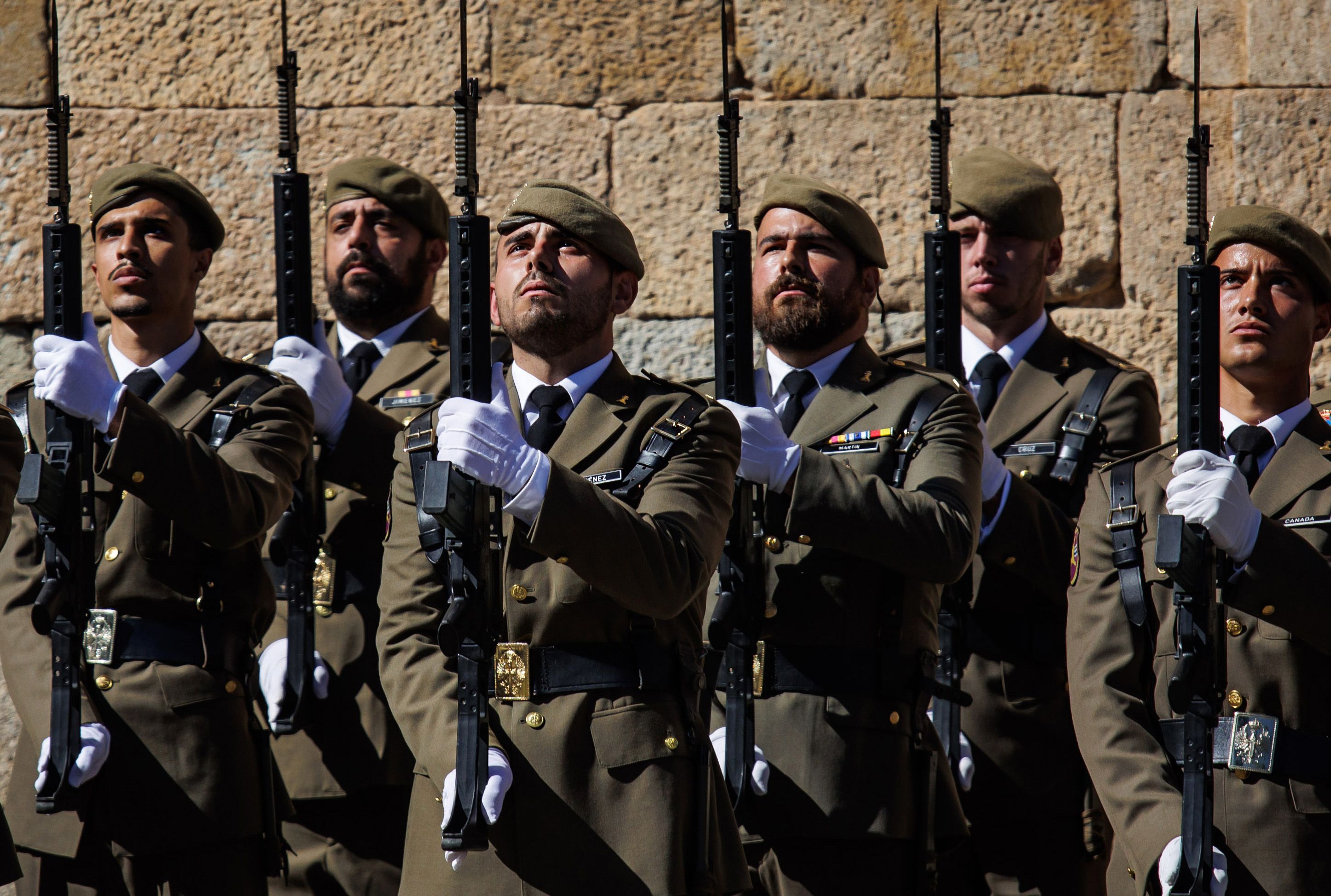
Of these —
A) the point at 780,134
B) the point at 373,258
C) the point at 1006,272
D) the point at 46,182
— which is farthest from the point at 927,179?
the point at 46,182

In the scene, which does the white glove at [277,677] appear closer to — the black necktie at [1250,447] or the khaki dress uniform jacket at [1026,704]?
the khaki dress uniform jacket at [1026,704]

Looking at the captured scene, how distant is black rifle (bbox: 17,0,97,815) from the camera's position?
4129 millimetres

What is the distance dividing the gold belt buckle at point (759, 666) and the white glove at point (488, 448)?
1060mm

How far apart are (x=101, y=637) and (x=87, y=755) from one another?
0.98ft

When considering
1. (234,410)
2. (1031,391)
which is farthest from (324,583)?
(1031,391)

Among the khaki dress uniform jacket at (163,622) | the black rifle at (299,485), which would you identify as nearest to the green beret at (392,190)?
the black rifle at (299,485)

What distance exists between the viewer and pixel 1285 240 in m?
4.16

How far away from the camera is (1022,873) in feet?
15.6

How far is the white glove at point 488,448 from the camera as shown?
3410 millimetres

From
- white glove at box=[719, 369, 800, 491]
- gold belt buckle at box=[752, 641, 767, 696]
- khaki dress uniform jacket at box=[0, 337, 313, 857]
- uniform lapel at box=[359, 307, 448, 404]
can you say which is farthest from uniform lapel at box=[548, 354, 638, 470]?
uniform lapel at box=[359, 307, 448, 404]

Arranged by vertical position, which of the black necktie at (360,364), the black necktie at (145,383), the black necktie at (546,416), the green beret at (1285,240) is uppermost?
the green beret at (1285,240)

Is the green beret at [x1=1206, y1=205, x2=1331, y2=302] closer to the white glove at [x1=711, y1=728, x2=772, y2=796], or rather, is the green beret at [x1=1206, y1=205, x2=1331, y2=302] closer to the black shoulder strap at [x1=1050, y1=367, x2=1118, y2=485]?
the black shoulder strap at [x1=1050, y1=367, x2=1118, y2=485]

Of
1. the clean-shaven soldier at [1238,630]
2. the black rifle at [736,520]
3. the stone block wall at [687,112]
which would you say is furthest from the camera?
the stone block wall at [687,112]

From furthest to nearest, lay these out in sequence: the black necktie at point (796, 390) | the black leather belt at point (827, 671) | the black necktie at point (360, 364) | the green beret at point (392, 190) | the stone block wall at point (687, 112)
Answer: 1. the stone block wall at point (687, 112)
2. the green beret at point (392, 190)
3. the black necktie at point (360, 364)
4. the black necktie at point (796, 390)
5. the black leather belt at point (827, 671)
